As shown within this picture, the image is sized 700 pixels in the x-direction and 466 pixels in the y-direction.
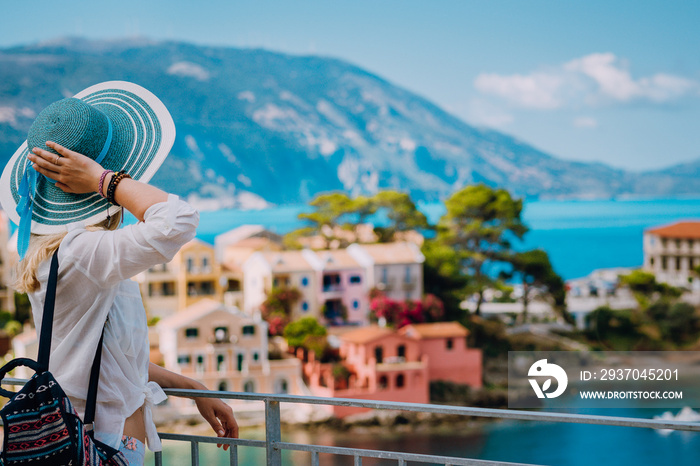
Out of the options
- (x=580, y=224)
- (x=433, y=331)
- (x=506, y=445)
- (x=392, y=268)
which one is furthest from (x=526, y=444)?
(x=580, y=224)

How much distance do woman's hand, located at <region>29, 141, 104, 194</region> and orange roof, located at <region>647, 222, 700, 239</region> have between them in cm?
2459

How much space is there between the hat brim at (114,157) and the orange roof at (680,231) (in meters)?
24.5

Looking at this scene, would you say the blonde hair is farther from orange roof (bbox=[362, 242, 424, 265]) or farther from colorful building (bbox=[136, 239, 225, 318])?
orange roof (bbox=[362, 242, 424, 265])

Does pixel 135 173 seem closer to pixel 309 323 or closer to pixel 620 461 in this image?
pixel 309 323

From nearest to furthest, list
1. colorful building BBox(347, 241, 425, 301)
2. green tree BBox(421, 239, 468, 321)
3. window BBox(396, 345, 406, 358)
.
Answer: window BBox(396, 345, 406, 358) < colorful building BBox(347, 241, 425, 301) < green tree BBox(421, 239, 468, 321)

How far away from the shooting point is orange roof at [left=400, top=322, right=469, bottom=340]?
15891mm

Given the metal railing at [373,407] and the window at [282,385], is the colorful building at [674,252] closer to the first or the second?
the window at [282,385]

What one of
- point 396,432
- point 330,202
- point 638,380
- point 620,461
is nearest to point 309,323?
point 396,432

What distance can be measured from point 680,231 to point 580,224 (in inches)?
625

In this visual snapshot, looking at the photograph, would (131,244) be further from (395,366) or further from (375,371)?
(395,366)

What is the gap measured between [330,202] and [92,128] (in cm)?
1995

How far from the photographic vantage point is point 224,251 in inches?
816

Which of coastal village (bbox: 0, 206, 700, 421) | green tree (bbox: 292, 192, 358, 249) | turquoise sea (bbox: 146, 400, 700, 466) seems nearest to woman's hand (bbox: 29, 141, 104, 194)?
coastal village (bbox: 0, 206, 700, 421)

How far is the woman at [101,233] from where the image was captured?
66cm
